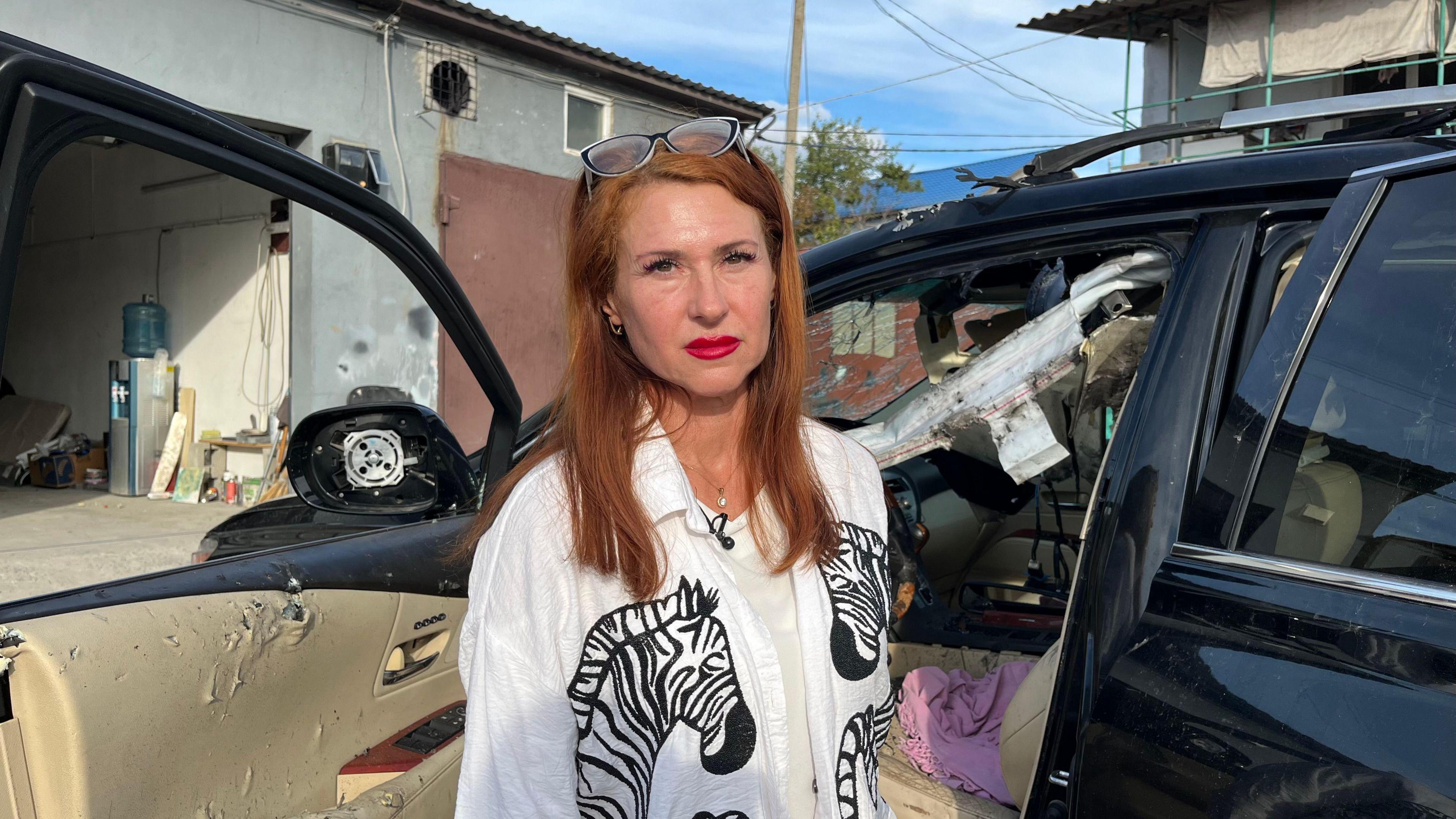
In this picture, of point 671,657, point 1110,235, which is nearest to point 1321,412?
point 1110,235

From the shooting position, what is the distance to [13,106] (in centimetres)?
124

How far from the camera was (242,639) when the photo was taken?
1632 millimetres

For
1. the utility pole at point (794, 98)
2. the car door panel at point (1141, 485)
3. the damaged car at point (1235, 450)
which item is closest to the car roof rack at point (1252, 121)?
the damaged car at point (1235, 450)

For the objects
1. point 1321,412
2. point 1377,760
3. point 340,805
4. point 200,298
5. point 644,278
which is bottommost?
point 340,805

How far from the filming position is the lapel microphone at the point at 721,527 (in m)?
1.45

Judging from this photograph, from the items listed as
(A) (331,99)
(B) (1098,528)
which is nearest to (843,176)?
(A) (331,99)

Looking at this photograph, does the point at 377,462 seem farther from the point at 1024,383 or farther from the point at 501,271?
the point at 501,271

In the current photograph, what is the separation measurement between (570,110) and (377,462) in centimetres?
1063

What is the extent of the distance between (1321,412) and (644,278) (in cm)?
98

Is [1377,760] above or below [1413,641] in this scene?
below

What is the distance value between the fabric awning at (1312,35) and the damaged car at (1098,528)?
29.9 feet

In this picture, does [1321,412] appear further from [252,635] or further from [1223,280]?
[252,635]

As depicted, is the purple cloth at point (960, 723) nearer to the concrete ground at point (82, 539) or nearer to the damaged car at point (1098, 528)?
the damaged car at point (1098, 528)

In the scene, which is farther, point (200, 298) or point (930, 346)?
point (200, 298)
